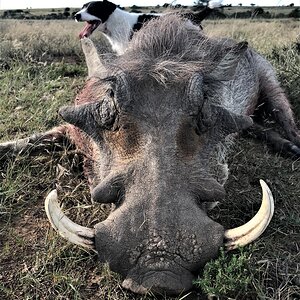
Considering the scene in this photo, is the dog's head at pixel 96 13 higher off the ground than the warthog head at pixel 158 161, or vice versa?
the warthog head at pixel 158 161

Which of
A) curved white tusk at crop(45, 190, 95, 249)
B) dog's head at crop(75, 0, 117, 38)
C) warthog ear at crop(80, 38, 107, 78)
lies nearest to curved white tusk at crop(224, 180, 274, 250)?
curved white tusk at crop(45, 190, 95, 249)

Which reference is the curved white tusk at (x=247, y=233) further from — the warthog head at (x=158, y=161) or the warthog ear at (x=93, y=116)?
the warthog ear at (x=93, y=116)

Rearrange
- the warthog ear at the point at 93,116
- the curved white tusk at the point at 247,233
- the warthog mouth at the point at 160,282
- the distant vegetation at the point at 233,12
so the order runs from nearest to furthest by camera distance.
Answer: the warthog mouth at the point at 160,282, the curved white tusk at the point at 247,233, the warthog ear at the point at 93,116, the distant vegetation at the point at 233,12

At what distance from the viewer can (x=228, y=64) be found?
3.07 meters

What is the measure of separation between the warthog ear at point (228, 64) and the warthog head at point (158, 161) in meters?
0.01

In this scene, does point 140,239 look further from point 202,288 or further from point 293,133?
point 293,133

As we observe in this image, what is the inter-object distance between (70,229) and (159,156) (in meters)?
0.48

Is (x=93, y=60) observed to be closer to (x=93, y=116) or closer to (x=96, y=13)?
(x=93, y=116)

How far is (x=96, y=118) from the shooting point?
2596 mm

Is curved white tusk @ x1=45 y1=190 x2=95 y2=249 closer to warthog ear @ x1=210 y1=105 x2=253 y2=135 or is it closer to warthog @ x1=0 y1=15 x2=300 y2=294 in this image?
warthog @ x1=0 y1=15 x2=300 y2=294

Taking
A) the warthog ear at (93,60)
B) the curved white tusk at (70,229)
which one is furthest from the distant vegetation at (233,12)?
the curved white tusk at (70,229)

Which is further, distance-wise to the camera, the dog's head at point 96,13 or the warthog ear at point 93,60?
the dog's head at point 96,13

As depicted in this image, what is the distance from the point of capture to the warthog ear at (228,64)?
2.93 metres

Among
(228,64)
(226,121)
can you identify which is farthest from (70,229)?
(228,64)
